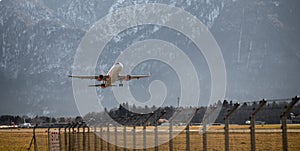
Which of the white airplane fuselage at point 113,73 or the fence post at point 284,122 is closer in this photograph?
the fence post at point 284,122

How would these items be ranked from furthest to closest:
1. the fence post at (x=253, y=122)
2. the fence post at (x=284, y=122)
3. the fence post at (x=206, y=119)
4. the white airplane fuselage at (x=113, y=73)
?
1. the white airplane fuselage at (x=113, y=73)
2. the fence post at (x=206, y=119)
3. the fence post at (x=253, y=122)
4. the fence post at (x=284, y=122)

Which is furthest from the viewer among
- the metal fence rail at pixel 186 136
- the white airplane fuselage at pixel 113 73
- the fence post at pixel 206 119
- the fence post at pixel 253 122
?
the white airplane fuselage at pixel 113 73

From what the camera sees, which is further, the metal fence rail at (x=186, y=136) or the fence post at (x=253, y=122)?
the metal fence rail at (x=186, y=136)

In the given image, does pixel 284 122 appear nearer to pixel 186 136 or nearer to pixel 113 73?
pixel 186 136

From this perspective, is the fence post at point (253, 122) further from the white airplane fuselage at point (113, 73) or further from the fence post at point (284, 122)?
the white airplane fuselage at point (113, 73)

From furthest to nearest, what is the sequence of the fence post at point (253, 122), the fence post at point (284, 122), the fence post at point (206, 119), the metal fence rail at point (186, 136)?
1. the fence post at point (206, 119)
2. the metal fence rail at point (186, 136)
3. the fence post at point (253, 122)
4. the fence post at point (284, 122)

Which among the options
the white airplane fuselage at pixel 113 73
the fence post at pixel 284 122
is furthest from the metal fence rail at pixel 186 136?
the white airplane fuselage at pixel 113 73

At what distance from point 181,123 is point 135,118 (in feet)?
21.5

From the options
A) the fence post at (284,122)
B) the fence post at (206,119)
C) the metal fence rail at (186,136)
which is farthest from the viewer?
the fence post at (206,119)

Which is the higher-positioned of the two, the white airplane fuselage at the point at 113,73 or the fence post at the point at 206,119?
the white airplane fuselage at the point at 113,73

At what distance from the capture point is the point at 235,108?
18.7 m

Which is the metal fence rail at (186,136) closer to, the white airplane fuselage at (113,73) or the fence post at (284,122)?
the fence post at (284,122)

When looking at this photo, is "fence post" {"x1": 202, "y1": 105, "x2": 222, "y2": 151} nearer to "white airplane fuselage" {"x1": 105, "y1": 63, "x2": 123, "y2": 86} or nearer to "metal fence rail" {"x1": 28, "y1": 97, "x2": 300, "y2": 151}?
"metal fence rail" {"x1": 28, "y1": 97, "x2": 300, "y2": 151}

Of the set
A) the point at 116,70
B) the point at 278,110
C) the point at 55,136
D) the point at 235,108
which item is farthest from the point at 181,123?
the point at 116,70
